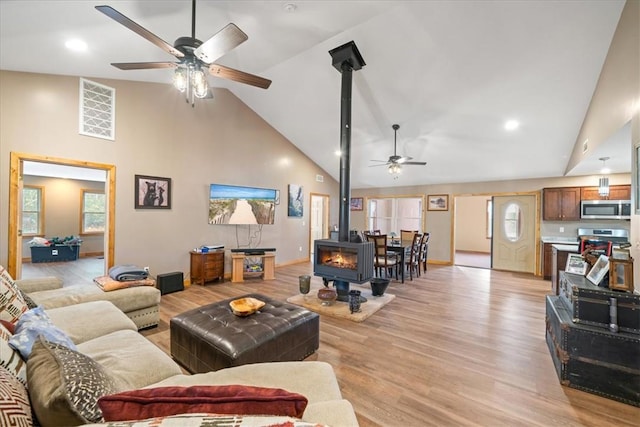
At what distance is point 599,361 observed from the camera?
202 cm

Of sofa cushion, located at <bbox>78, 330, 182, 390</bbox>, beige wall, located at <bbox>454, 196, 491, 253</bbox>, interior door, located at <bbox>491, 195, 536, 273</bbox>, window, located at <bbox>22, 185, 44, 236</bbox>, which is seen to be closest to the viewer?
sofa cushion, located at <bbox>78, 330, 182, 390</bbox>

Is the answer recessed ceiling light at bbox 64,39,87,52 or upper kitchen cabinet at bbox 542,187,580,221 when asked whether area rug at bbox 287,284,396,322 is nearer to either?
recessed ceiling light at bbox 64,39,87,52

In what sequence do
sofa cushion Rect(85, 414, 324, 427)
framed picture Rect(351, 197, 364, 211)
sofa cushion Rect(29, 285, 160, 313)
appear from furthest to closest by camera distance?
framed picture Rect(351, 197, 364, 211) < sofa cushion Rect(29, 285, 160, 313) < sofa cushion Rect(85, 414, 324, 427)

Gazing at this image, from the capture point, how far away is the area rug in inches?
135

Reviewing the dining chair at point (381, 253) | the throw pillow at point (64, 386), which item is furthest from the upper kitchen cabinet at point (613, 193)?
the throw pillow at point (64, 386)

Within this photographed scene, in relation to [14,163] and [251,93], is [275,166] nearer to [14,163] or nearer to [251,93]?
[251,93]

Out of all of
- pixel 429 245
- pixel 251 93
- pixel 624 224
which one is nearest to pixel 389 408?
pixel 251 93

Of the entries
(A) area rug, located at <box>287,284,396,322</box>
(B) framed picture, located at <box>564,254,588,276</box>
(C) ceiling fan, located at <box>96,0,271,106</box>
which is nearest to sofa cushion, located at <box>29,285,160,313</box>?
(A) area rug, located at <box>287,284,396,322</box>

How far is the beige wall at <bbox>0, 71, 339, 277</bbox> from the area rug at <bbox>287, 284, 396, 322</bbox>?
2.22 metres

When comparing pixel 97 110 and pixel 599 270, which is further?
pixel 97 110

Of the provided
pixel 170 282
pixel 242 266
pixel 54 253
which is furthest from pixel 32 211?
pixel 242 266

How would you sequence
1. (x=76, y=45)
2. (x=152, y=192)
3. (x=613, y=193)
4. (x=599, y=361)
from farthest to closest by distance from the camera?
1. (x=613, y=193)
2. (x=152, y=192)
3. (x=76, y=45)
4. (x=599, y=361)

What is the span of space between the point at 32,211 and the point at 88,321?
7.96 metres

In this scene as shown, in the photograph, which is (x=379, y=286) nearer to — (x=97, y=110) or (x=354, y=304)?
(x=354, y=304)
